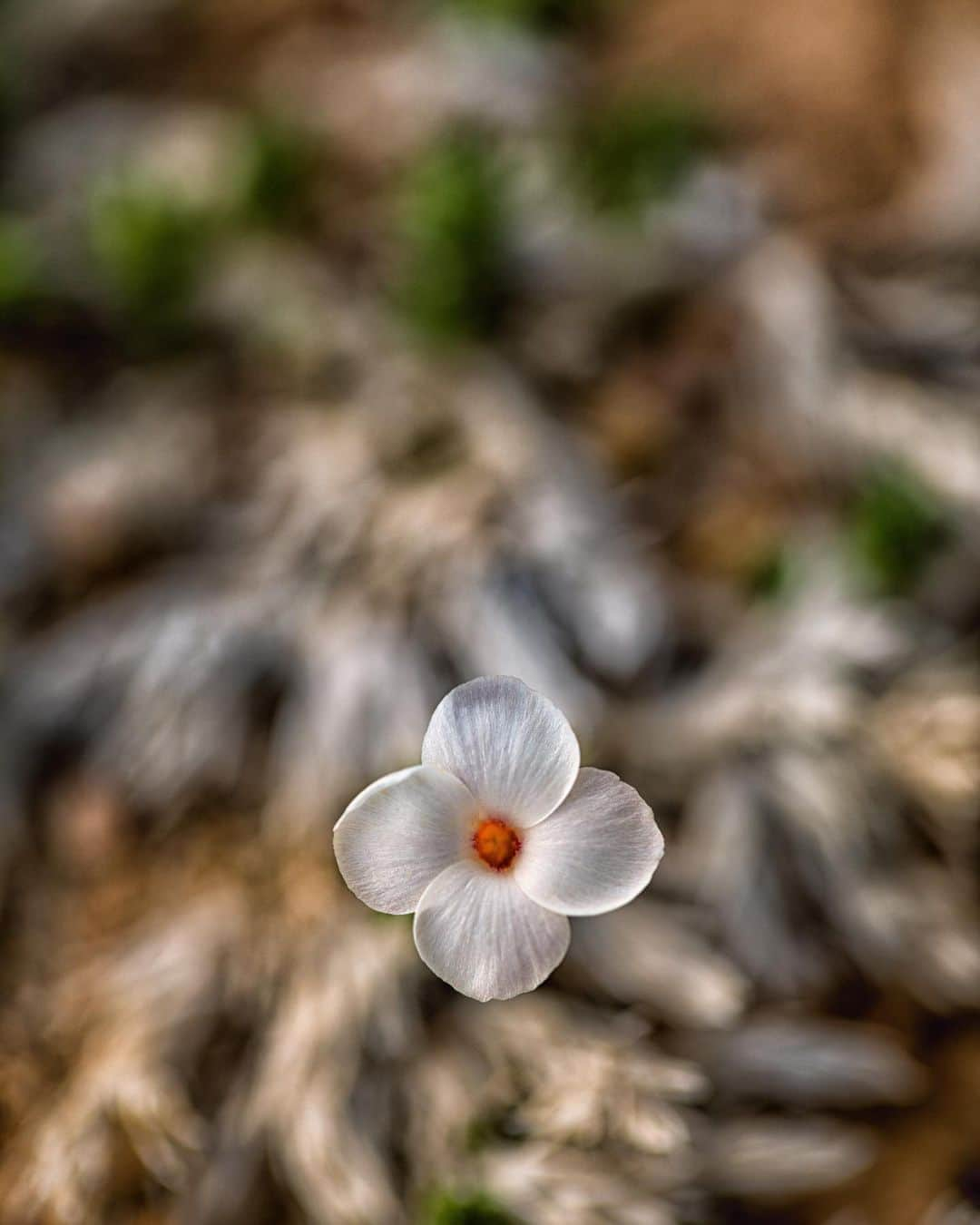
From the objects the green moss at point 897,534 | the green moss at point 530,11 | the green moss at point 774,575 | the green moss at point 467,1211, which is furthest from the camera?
the green moss at point 530,11

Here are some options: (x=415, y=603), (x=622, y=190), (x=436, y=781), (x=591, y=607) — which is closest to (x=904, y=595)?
(x=591, y=607)

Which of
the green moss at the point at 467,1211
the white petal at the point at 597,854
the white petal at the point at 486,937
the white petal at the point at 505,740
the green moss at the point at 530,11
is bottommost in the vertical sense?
the green moss at the point at 467,1211

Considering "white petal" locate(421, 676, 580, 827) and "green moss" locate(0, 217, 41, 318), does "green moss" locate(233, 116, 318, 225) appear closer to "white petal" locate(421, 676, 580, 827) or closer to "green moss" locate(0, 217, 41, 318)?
"green moss" locate(0, 217, 41, 318)

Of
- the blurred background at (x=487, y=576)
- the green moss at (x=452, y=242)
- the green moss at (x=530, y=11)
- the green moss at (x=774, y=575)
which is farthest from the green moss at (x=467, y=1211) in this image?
the green moss at (x=530, y=11)

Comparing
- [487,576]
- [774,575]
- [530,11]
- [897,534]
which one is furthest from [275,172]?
[897,534]

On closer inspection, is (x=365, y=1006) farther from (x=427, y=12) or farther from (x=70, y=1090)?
(x=427, y=12)

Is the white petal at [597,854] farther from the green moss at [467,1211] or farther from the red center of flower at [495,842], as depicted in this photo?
the green moss at [467,1211]

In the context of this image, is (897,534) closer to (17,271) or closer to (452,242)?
(452,242)
